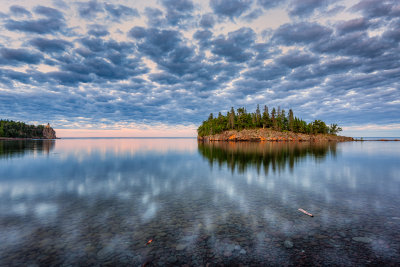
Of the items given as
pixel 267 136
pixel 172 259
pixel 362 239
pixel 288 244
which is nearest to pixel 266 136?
pixel 267 136

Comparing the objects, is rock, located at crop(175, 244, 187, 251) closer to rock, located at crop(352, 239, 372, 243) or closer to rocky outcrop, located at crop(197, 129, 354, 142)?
rock, located at crop(352, 239, 372, 243)

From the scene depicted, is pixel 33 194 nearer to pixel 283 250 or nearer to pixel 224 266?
pixel 224 266

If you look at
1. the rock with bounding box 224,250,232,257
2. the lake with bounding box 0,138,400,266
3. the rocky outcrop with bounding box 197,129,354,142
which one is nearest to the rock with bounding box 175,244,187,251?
the lake with bounding box 0,138,400,266

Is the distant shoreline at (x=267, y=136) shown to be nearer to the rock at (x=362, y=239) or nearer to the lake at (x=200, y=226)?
the lake at (x=200, y=226)

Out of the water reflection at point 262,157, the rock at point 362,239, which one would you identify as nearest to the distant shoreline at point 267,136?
the water reflection at point 262,157

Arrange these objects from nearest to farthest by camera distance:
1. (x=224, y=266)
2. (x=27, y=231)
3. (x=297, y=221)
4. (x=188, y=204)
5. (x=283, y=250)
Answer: (x=224, y=266) → (x=283, y=250) → (x=27, y=231) → (x=297, y=221) → (x=188, y=204)

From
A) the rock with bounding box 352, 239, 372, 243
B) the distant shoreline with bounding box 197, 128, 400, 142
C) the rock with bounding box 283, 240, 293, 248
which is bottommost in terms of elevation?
the rock with bounding box 283, 240, 293, 248

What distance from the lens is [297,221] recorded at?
1053 centimetres

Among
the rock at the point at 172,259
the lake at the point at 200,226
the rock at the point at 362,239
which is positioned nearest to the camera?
the rock at the point at 172,259

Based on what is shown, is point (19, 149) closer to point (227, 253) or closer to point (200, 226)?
point (200, 226)

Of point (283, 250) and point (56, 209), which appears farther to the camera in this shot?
point (56, 209)

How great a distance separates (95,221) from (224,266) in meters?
7.97

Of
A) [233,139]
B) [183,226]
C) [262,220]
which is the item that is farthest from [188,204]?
[233,139]

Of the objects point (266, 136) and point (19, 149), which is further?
point (266, 136)
